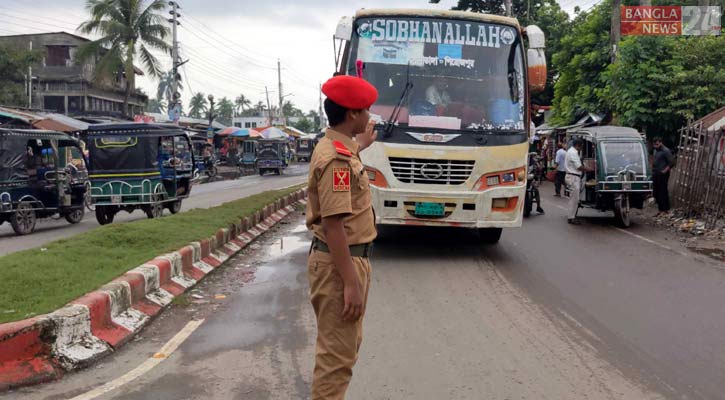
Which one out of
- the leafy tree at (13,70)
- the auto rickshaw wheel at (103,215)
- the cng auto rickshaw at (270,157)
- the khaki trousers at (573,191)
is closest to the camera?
the khaki trousers at (573,191)

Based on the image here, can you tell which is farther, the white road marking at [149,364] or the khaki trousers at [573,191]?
the khaki trousers at [573,191]

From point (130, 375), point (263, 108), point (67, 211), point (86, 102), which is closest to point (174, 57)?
point (86, 102)

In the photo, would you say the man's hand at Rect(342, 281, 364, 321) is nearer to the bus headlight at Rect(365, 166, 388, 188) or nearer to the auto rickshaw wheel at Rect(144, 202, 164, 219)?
the bus headlight at Rect(365, 166, 388, 188)

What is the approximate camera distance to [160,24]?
37.6 meters

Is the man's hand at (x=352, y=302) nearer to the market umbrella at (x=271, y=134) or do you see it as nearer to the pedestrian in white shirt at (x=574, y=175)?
the pedestrian in white shirt at (x=574, y=175)

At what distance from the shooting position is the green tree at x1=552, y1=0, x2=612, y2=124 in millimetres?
26281

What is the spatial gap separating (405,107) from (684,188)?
9258mm

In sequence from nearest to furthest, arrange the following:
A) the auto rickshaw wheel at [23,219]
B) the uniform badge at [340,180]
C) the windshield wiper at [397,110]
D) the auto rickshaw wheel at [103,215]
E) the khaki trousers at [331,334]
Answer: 1. the uniform badge at [340,180]
2. the khaki trousers at [331,334]
3. the windshield wiper at [397,110]
4. the auto rickshaw wheel at [23,219]
5. the auto rickshaw wheel at [103,215]

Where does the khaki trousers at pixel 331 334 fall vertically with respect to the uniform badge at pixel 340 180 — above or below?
below

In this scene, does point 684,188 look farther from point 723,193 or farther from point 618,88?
point 618,88

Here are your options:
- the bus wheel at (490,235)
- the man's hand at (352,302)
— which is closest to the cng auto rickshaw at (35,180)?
the bus wheel at (490,235)

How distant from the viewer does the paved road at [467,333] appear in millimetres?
4547

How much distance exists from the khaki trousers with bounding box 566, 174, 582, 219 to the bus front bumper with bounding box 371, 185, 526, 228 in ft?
17.8

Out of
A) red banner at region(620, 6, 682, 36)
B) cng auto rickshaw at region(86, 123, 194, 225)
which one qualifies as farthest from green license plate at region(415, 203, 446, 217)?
red banner at region(620, 6, 682, 36)
